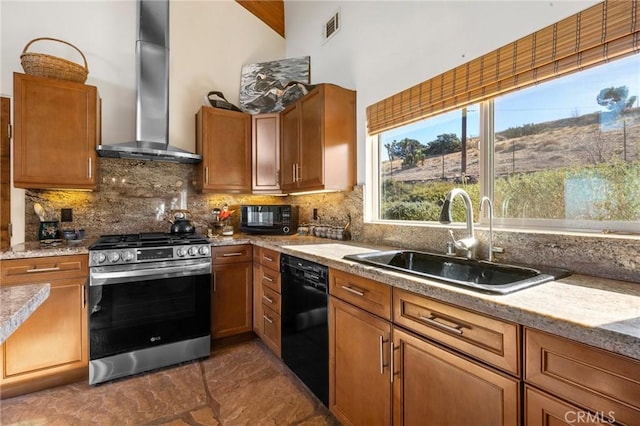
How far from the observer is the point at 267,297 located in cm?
→ 251

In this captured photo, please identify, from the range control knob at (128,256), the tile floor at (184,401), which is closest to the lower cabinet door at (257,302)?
the tile floor at (184,401)

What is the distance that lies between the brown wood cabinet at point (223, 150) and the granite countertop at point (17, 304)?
81.8 inches

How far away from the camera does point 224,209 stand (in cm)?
326

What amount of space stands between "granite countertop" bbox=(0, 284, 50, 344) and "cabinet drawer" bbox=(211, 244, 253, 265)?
1.63 metres

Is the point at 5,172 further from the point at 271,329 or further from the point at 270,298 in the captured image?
the point at 271,329

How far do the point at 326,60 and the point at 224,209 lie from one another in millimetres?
1831

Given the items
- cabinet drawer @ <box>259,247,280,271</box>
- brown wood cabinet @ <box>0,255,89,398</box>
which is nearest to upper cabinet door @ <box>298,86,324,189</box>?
cabinet drawer @ <box>259,247,280,271</box>

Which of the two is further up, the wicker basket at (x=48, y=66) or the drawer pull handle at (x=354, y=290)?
the wicker basket at (x=48, y=66)

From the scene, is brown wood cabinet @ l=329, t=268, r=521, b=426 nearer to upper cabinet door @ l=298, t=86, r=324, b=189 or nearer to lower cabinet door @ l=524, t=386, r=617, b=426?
lower cabinet door @ l=524, t=386, r=617, b=426

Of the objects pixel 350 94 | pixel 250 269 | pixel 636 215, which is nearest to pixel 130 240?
pixel 250 269

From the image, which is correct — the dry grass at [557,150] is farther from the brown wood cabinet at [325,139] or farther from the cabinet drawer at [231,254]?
the cabinet drawer at [231,254]

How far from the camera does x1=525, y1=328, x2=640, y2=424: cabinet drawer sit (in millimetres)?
672

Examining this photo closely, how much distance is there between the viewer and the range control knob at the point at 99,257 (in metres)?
2.11

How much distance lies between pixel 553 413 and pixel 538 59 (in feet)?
4.54
